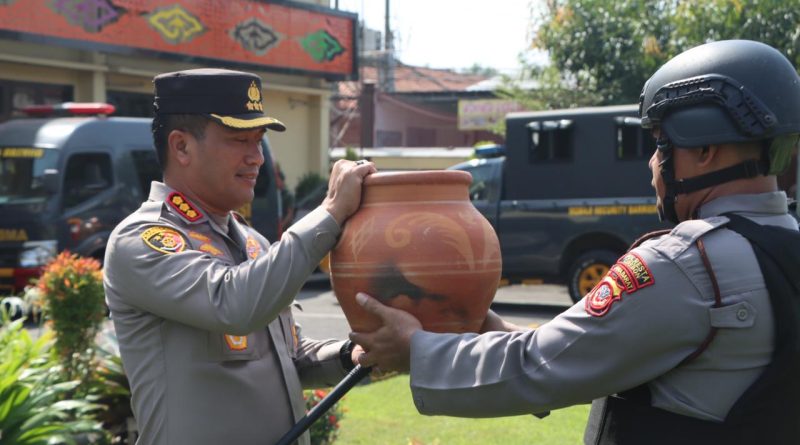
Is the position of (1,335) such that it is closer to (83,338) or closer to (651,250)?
(83,338)

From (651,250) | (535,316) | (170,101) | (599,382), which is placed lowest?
(535,316)

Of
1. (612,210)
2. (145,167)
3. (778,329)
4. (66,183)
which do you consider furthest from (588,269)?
(778,329)

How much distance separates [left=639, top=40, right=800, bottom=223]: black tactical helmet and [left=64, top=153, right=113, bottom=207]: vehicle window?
29.7ft

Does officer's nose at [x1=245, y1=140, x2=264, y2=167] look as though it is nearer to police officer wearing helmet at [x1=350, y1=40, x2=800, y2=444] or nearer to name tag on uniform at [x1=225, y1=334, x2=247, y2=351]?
name tag on uniform at [x1=225, y1=334, x2=247, y2=351]

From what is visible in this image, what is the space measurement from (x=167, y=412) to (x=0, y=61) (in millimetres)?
13317

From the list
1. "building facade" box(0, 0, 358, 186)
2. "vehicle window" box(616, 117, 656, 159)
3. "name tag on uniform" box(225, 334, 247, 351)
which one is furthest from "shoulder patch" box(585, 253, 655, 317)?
"building facade" box(0, 0, 358, 186)

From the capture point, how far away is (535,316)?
1178 centimetres

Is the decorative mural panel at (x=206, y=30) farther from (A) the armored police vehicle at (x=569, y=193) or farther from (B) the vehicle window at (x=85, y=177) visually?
(A) the armored police vehicle at (x=569, y=193)

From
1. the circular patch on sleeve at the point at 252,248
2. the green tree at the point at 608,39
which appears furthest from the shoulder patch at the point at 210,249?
the green tree at the point at 608,39

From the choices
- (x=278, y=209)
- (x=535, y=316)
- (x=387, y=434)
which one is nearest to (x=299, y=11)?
(x=278, y=209)

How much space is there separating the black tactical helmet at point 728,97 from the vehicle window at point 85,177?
9072mm

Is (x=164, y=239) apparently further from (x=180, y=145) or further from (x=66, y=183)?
(x=66, y=183)

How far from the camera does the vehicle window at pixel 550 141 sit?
38.9 feet

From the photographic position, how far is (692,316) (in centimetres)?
193
